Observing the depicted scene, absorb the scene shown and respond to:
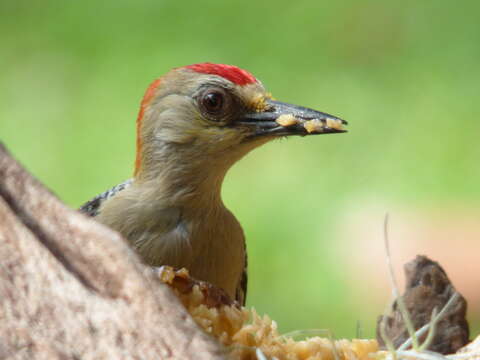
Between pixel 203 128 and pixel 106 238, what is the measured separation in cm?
162

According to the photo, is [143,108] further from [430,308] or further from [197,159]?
[430,308]

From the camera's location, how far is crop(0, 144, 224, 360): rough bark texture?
1.86m

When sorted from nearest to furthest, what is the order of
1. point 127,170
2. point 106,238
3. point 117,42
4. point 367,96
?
point 106,238
point 127,170
point 367,96
point 117,42

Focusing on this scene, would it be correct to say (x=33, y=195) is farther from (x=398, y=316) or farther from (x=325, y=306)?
(x=325, y=306)

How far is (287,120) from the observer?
3.47 meters

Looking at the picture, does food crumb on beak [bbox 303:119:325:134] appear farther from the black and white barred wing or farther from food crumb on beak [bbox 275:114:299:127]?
the black and white barred wing

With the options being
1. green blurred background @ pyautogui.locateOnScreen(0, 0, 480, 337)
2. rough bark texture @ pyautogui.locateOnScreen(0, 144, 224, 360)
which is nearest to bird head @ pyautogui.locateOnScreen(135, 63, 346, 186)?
rough bark texture @ pyautogui.locateOnScreen(0, 144, 224, 360)

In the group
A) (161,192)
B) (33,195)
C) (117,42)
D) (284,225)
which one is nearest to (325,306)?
(284,225)

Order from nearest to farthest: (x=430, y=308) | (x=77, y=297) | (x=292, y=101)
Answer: (x=77, y=297) → (x=430, y=308) → (x=292, y=101)

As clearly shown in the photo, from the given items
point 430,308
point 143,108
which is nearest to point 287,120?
point 143,108

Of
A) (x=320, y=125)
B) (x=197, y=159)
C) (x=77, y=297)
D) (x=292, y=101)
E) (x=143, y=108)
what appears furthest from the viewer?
(x=292, y=101)

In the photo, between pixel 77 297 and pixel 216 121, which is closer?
pixel 77 297

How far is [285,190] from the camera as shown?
7.12 m

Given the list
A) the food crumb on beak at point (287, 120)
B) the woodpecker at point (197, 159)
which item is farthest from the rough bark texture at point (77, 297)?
the food crumb on beak at point (287, 120)
